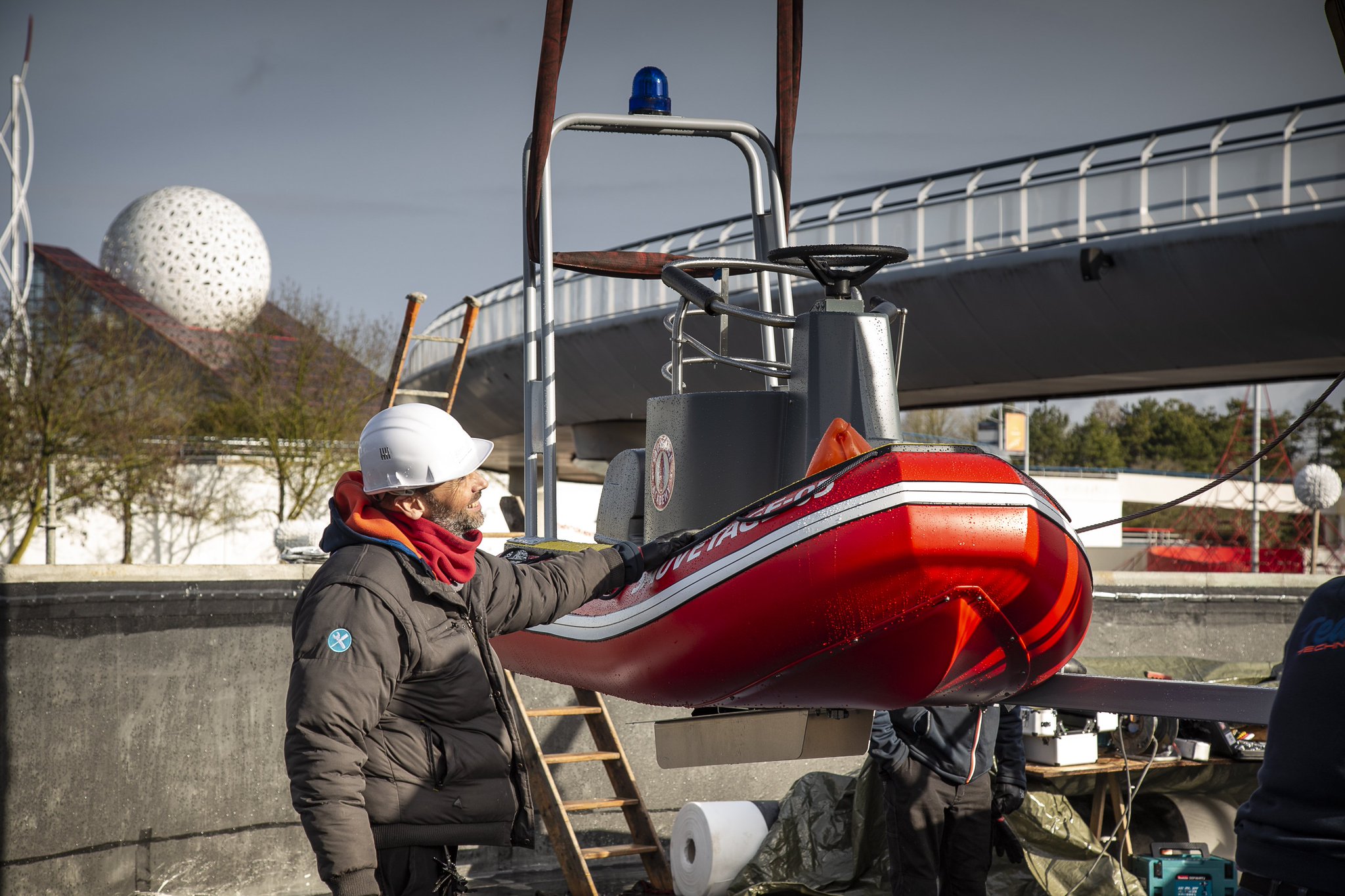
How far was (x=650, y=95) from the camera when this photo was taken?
225 inches

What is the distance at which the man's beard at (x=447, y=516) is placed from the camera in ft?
9.51

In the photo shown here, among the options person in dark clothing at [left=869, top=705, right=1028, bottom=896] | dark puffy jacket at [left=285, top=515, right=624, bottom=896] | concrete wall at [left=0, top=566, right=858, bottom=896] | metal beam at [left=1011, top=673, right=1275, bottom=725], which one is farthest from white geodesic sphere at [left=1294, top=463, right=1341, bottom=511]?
dark puffy jacket at [left=285, top=515, right=624, bottom=896]

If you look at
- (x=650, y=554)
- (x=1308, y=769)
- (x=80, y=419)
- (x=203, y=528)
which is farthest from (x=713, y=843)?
(x=203, y=528)

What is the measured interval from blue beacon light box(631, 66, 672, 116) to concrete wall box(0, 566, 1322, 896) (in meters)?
3.97

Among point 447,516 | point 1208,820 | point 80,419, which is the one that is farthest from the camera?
point 80,419

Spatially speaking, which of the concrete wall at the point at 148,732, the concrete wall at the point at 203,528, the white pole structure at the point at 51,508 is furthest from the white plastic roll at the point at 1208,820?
the concrete wall at the point at 203,528

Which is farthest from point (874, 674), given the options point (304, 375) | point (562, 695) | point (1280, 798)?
point (304, 375)

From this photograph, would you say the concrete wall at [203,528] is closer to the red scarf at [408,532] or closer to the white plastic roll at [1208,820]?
the white plastic roll at [1208,820]

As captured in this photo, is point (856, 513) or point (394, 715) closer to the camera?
point (394, 715)

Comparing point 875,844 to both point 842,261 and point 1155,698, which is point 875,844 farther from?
point 842,261

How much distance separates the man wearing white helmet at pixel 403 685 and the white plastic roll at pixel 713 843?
13.8ft

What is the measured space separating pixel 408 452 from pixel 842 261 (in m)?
1.60

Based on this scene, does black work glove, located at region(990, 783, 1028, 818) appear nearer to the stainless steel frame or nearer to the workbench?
the workbench

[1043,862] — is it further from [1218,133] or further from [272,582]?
[1218,133]
